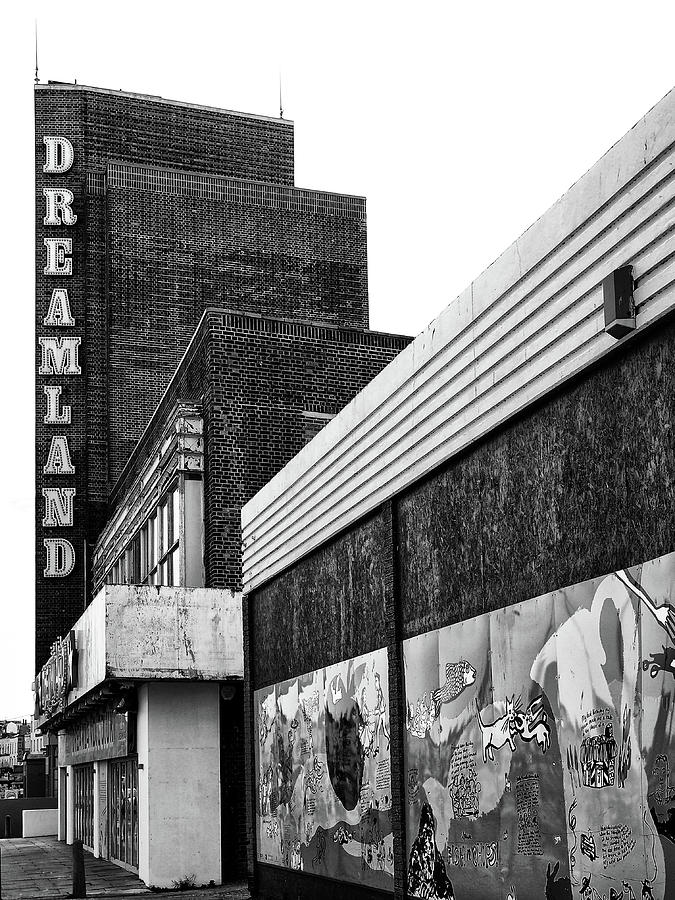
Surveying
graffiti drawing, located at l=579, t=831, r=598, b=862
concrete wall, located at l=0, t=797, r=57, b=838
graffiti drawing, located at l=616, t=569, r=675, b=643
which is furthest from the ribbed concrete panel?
concrete wall, located at l=0, t=797, r=57, b=838

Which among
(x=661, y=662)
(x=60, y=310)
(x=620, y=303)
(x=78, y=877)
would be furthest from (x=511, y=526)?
(x=60, y=310)

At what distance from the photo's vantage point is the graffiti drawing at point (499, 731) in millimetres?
10391

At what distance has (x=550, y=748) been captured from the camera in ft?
31.8

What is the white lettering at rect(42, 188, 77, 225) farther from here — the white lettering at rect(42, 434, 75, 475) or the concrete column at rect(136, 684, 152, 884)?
the concrete column at rect(136, 684, 152, 884)

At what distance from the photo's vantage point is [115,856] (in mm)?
26219

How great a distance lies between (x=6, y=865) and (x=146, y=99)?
83.3 feet

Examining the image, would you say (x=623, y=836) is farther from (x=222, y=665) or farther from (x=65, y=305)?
(x=65, y=305)

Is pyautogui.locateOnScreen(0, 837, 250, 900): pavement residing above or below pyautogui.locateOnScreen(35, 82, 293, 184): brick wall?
below

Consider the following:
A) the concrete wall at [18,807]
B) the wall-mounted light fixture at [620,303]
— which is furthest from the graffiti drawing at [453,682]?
the concrete wall at [18,807]

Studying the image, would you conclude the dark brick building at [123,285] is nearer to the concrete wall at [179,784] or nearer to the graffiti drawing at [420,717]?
the concrete wall at [179,784]

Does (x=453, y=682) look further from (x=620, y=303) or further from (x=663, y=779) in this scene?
(x=620, y=303)

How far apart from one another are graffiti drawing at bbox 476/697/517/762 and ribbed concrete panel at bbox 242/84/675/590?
2507 mm

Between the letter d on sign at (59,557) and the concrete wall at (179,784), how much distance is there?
718 inches

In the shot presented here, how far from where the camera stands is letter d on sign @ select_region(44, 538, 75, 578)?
39.7 meters
